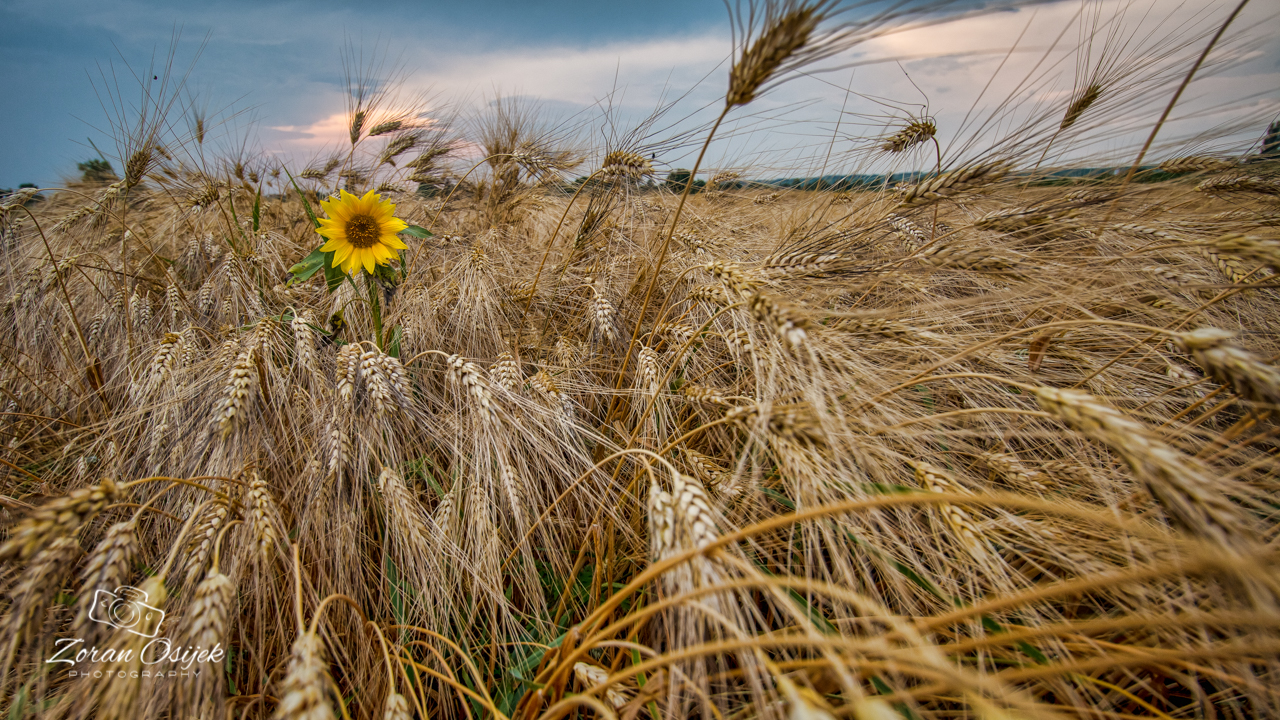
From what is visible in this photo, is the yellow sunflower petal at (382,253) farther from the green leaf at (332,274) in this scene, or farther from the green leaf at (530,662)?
the green leaf at (530,662)

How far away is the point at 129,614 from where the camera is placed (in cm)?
77

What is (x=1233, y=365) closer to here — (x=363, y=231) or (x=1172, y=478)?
(x=1172, y=478)

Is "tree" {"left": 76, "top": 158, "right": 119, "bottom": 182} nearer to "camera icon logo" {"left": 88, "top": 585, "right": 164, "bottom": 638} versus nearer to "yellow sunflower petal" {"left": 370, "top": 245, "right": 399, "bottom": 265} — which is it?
"yellow sunflower petal" {"left": 370, "top": 245, "right": 399, "bottom": 265}

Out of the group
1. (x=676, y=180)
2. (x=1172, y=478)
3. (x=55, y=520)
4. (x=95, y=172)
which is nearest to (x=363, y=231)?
(x=55, y=520)

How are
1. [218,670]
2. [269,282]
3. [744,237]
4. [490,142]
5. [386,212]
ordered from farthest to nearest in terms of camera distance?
1. [490,142]
2. [744,237]
3. [269,282]
4. [386,212]
5. [218,670]

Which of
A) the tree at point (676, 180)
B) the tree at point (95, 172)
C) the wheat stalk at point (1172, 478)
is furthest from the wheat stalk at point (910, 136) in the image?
the tree at point (95, 172)

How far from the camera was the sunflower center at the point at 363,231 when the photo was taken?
139cm

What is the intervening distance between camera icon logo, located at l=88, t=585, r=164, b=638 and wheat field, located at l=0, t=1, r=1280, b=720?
0.06 feet

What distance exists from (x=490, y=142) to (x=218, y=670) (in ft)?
9.86

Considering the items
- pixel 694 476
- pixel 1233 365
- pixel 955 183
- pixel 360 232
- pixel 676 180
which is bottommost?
pixel 694 476

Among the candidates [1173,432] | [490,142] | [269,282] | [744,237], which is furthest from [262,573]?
[490,142]

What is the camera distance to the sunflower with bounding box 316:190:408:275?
1.35 metres

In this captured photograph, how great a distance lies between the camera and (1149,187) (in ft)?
4.41

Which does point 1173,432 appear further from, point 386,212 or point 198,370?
point 198,370
